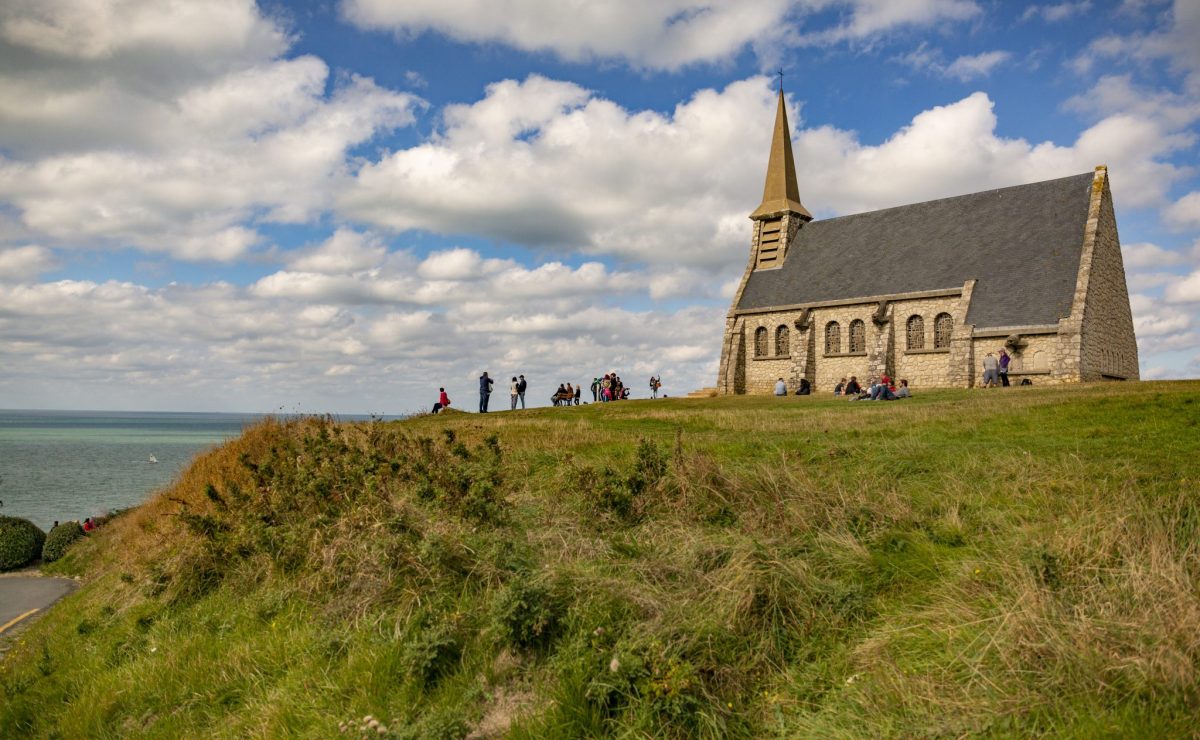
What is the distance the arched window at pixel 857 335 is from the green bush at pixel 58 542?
33.3 metres

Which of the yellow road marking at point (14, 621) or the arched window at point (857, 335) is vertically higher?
the arched window at point (857, 335)

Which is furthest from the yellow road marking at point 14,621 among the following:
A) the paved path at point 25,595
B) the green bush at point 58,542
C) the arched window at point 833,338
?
the arched window at point 833,338

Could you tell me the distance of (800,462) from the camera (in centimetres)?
1079

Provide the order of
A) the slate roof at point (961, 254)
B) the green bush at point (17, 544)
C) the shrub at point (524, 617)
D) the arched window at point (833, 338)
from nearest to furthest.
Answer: the shrub at point (524, 617)
the green bush at point (17, 544)
the slate roof at point (961, 254)
the arched window at point (833, 338)

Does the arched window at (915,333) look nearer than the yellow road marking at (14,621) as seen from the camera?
No

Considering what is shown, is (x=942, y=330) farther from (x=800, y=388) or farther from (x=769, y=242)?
(x=769, y=242)

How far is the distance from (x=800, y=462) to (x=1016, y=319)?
26.4 m

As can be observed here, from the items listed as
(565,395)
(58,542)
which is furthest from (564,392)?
(58,542)

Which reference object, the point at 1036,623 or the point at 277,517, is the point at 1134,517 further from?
the point at 277,517

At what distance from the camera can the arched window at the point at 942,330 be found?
3588cm

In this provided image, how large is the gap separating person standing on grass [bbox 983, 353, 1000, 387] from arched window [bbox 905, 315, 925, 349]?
524 centimetres

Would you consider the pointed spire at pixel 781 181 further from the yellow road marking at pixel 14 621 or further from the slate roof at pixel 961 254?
the yellow road marking at pixel 14 621

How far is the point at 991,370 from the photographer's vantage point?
31094 mm

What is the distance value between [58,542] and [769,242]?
37518mm
